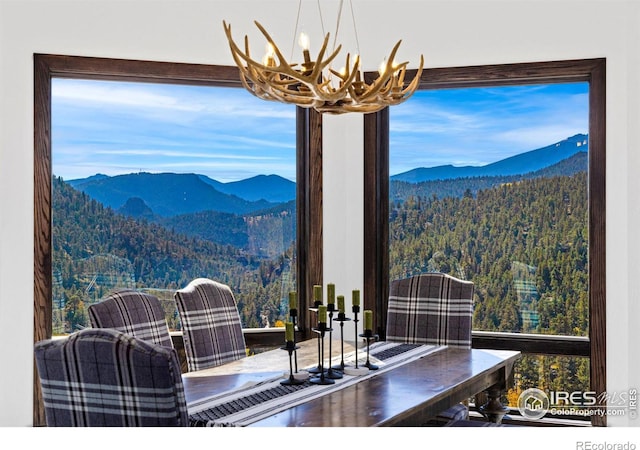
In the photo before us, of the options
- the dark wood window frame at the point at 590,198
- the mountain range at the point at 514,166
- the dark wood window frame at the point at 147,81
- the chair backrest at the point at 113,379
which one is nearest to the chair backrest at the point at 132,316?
the chair backrest at the point at 113,379

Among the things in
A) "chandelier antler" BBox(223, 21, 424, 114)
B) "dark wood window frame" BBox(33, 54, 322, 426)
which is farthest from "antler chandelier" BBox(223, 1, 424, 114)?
"dark wood window frame" BBox(33, 54, 322, 426)

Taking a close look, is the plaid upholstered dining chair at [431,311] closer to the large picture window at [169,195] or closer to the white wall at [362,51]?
the white wall at [362,51]

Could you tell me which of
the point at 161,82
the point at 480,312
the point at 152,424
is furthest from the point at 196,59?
the point at 152,424

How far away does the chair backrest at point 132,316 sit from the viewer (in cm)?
258

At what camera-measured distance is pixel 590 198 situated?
13.1 feet

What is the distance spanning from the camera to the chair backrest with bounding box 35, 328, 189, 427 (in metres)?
1.65

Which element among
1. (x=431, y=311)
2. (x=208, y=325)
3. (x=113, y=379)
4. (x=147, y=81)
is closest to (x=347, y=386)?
(x=208, y=325)

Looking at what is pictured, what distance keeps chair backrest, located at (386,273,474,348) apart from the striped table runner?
69 centimetres

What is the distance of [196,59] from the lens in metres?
4.11

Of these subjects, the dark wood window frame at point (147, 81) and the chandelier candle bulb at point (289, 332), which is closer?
the chandelier candle bulb at point (289, 332)

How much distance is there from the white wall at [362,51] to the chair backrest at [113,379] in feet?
7.31

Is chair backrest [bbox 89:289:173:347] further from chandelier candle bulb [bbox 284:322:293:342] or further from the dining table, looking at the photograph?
chandelier candle bulb [bbox 284:322:293:342]

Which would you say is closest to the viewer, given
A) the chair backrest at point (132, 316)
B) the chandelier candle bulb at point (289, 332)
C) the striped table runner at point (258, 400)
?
the striped table runner at point (258, 400)
